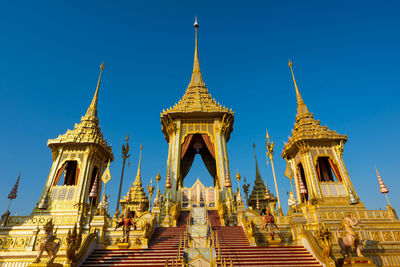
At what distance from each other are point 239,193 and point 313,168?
844 cm

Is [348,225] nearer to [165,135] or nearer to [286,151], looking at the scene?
[286,151]

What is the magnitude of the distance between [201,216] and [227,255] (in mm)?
6966

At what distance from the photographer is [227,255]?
1070 cm

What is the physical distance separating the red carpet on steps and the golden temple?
48mm

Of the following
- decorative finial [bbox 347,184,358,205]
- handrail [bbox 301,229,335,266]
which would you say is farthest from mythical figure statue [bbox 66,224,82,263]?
decorative finial [bbox 347,184,358,205]

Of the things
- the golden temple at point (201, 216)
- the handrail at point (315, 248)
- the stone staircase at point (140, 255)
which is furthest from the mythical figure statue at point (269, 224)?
the stone staircase at point (140, 255)

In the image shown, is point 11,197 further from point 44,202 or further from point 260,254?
point 260,254

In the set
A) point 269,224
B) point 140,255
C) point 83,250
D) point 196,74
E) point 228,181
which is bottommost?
point 140,255

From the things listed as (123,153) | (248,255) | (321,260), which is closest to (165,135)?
(123,153)

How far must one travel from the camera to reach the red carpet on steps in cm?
1033

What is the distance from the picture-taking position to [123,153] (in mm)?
22203

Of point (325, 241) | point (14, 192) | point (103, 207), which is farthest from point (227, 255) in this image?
point (14, 192)

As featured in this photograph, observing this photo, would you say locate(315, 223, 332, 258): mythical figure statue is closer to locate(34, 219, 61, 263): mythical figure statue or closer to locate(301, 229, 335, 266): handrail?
locate(301, 229, 335, 266): handrail

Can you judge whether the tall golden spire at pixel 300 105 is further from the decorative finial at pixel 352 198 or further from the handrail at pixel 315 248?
the handrail at pixel 315 248
